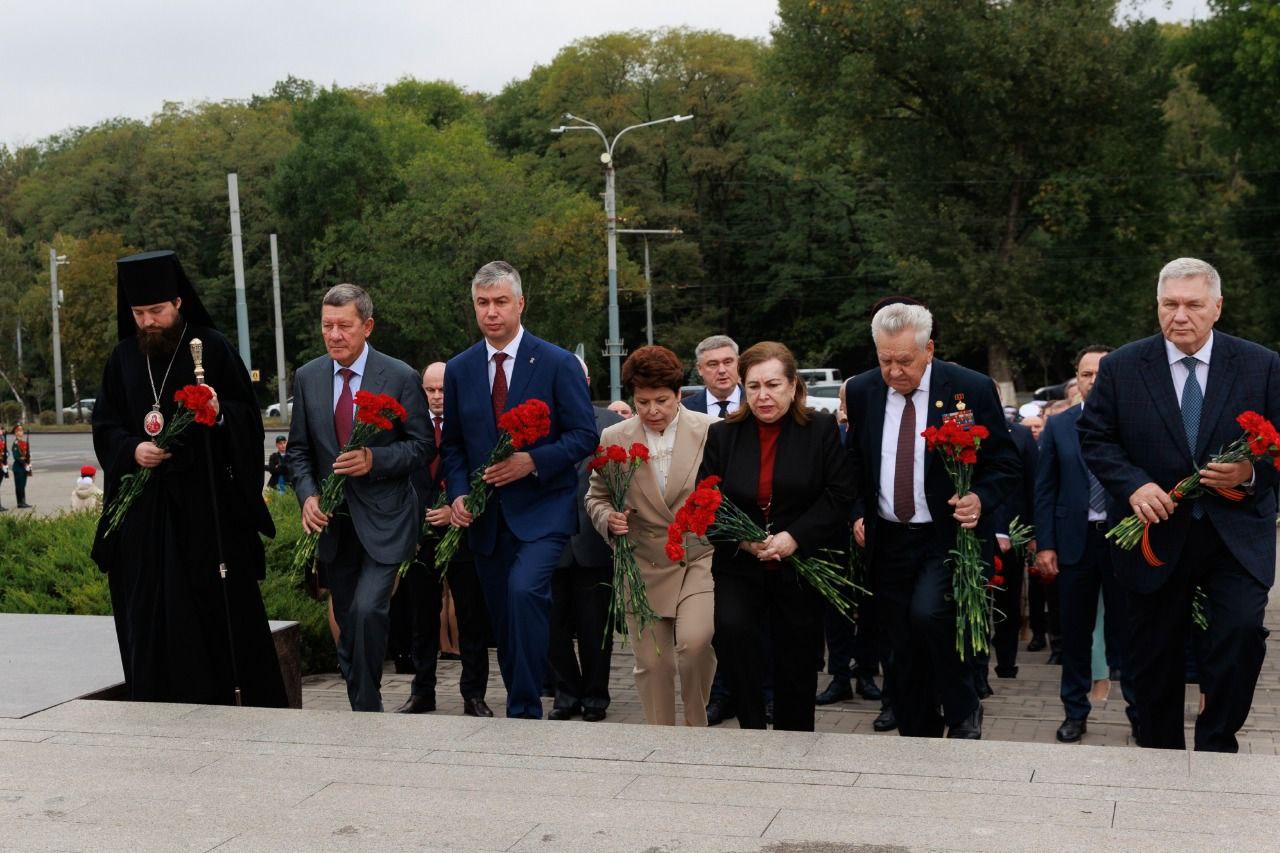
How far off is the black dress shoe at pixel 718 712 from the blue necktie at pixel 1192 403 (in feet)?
11.7

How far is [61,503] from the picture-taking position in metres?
31.5

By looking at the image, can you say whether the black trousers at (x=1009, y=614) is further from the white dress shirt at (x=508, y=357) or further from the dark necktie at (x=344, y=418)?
the dark necktie at (x=344, y=418)

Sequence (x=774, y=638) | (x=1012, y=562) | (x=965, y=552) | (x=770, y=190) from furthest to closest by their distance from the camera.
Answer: (x=770, y=190) → (x=1012, y=562) → (x=774, y=638) → (x=965, y=552)

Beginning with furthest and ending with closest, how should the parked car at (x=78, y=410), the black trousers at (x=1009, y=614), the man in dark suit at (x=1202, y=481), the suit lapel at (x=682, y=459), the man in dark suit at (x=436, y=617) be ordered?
the parked car at (x=78, y=410), the black trousers at (x=1009, y=614), the man in dark suit at (x=436, y=617), the suit lapel at (x=682, y=459), the man in dark suit at (x=1202, y=481)

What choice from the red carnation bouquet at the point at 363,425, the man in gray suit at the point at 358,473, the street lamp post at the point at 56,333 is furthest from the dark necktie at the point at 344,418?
the street lamp post at the point at 56,333

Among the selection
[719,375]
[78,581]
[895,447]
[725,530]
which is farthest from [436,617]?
[895,447]

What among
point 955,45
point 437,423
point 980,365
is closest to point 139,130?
point 980,365

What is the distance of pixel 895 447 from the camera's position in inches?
266

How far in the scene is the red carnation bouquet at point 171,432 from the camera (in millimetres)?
6922

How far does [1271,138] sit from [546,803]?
38120mm

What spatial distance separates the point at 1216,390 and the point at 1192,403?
104 millimetres

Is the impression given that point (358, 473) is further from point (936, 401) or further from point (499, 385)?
point (936, 401)

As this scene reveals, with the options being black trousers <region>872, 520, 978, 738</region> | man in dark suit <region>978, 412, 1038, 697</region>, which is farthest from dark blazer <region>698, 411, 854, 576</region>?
man in dark suit <region>978, 412, 1038, 697</region>

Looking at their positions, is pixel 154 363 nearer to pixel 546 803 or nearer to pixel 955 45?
pixel 546 803
